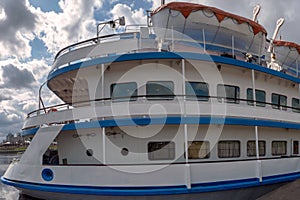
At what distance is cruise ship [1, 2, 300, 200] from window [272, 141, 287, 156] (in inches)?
1.9

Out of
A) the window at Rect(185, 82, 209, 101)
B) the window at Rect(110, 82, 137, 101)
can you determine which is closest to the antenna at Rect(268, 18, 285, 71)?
the window at Rect(185, 82, 209, 101)

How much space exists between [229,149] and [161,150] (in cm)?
307

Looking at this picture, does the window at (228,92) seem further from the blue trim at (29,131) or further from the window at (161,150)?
the blue trim at (29,131)

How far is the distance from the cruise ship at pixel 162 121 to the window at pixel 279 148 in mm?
49

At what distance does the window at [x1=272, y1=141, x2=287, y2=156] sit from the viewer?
46.2 feet

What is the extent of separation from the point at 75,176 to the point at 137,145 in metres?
2.52

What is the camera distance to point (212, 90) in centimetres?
1213

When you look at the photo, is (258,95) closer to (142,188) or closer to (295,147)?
(295,147)

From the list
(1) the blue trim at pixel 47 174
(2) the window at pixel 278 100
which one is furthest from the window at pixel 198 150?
(2) the window at pixel 278 100

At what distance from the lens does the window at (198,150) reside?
36.9 ft

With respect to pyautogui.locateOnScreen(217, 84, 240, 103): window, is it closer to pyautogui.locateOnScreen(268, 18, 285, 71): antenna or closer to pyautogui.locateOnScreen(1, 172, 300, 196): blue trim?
pyautogui.locateOnScreen(1, 172, 300, 196): blue trim

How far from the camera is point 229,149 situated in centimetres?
1210

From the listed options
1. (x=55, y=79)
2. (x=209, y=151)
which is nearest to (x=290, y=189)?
(x=209, y=151)

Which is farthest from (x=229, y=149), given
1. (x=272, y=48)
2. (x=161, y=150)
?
(x=272, y=48)
